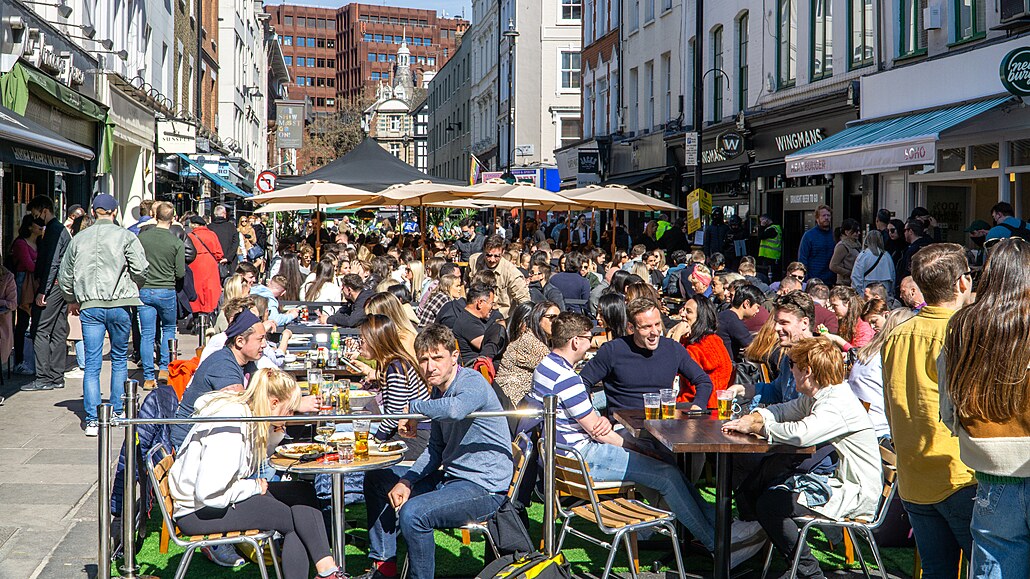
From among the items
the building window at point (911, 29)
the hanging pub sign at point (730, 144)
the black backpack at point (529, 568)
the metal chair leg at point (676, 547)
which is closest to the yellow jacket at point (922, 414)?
the metal chair leg at point (676, 547)

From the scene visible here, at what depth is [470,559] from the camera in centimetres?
661

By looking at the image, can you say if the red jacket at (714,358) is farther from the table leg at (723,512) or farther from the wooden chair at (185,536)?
the wooden chair at (185,536)

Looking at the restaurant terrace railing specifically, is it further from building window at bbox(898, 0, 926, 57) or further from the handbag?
building window at bbox(898, 0, 926, 57)

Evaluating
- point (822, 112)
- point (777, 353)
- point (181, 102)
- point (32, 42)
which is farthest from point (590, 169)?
point (777, 353)

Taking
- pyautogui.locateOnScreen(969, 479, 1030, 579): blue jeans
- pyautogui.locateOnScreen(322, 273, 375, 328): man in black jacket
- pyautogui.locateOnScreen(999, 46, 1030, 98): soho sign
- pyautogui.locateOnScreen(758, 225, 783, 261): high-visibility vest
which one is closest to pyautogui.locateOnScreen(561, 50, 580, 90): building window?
pyautogui.locateOnScreen(758, 225, 783, 261): high-visibility vest

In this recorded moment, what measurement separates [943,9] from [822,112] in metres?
3.94

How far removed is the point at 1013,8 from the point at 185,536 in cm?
1315

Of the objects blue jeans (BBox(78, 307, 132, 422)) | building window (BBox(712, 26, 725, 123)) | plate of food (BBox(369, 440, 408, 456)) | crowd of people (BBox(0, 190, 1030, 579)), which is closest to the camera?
crowd of people (BBox(0, 190, 1030, 579))

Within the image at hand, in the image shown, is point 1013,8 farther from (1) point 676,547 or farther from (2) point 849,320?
(1) point 676,547

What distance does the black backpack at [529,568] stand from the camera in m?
4.98

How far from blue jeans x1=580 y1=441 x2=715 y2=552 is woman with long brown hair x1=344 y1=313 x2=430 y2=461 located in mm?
1082

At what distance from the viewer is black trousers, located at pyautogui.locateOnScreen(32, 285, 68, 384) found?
1179 cm

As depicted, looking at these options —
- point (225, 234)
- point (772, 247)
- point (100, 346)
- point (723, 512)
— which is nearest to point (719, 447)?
point (723, 512)

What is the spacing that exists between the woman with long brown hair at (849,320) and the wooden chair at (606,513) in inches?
133
